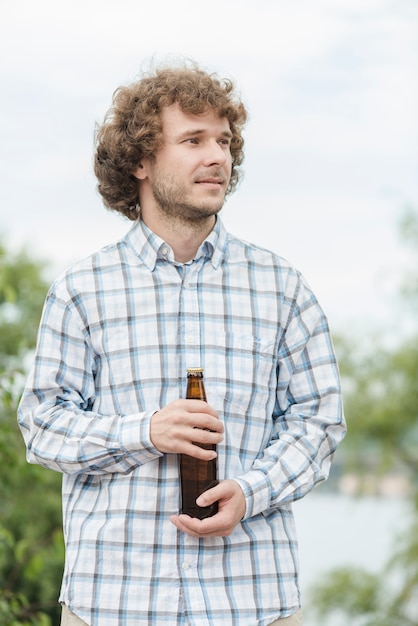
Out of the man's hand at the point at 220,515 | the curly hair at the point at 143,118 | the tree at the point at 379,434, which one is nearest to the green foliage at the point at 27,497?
the curly hair at the point at 143,118

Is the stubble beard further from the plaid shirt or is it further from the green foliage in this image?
the green foliage

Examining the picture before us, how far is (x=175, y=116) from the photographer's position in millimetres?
2287

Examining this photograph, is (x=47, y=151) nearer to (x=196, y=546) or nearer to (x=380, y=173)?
(x=380, y=173)

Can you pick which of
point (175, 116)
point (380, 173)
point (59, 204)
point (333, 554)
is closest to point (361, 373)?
point (333, 554)

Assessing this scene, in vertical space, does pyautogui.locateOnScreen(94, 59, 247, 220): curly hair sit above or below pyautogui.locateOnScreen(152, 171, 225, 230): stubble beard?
above

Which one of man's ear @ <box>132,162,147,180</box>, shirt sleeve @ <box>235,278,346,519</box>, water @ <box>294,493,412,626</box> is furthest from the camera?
water @ <box>294,493,412,626</box>

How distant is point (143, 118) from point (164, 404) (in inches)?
26.7

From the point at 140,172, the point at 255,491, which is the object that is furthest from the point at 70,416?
the point at 140,172

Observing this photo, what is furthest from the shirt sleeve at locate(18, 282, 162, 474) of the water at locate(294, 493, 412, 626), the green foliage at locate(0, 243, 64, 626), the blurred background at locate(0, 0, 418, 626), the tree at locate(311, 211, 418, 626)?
the tree at locate(311, 211, 418, 626)

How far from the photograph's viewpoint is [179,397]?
212 centimetres

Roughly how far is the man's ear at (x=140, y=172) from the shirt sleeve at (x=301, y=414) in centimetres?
45

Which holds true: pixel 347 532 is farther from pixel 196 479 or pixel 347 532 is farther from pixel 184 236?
pixel 196 479

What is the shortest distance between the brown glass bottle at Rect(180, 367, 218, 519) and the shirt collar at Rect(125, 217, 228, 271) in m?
0.33

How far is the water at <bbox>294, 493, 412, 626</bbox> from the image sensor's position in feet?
52.5
